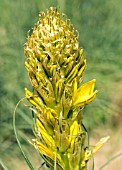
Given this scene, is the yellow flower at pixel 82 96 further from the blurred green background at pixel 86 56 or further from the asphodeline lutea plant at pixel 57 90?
the blurred green background at pixel 86 56

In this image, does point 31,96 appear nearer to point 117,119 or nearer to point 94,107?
point 94,107

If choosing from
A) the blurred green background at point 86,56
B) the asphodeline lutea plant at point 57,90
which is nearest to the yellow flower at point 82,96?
the asphodeline lutea plant at point 57,90

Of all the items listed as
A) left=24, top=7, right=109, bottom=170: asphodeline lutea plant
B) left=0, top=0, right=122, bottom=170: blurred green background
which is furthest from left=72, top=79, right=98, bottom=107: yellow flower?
left=0, top=0, right=122, bottom=170: blurred green background

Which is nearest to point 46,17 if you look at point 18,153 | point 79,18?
point 18,153

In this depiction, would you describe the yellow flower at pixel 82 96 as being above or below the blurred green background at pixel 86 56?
below

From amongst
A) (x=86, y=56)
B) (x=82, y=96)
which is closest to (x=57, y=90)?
(x=82, y=96)

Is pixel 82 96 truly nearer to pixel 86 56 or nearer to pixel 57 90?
pixel 57 90

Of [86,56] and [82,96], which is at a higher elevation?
[86,56]
